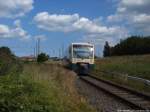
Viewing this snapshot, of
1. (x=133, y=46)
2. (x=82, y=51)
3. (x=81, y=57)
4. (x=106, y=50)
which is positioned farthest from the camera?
(x=106, y=50)

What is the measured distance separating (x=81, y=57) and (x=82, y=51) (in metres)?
0.68

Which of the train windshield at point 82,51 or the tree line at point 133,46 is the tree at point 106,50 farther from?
the train windshield at point 82,51

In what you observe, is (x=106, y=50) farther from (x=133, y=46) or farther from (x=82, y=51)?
(x=82, y=51)

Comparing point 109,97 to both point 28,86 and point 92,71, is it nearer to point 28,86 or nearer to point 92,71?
point 28,86

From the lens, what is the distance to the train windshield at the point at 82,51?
151 ft

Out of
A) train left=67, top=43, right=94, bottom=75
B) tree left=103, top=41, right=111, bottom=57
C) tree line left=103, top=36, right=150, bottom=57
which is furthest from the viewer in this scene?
tree left=103, top=41, right=111, bottom=57

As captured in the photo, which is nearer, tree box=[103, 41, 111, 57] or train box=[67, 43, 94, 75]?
train box=[67, 43, 94, 75]

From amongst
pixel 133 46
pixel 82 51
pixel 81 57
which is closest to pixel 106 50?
pixel 133 46

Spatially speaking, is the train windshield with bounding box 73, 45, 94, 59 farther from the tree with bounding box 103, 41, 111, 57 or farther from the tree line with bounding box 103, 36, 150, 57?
the tree with bounding box 103, 41, 111, 57

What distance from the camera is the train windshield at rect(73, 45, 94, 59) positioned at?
46.0 m

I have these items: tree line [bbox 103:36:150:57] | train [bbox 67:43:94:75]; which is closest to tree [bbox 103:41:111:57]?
tree line [bbox 103:36:150:57]

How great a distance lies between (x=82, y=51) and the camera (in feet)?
152

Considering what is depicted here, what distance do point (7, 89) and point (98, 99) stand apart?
26.8 ft

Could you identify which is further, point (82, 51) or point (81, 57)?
point (82, 51)
